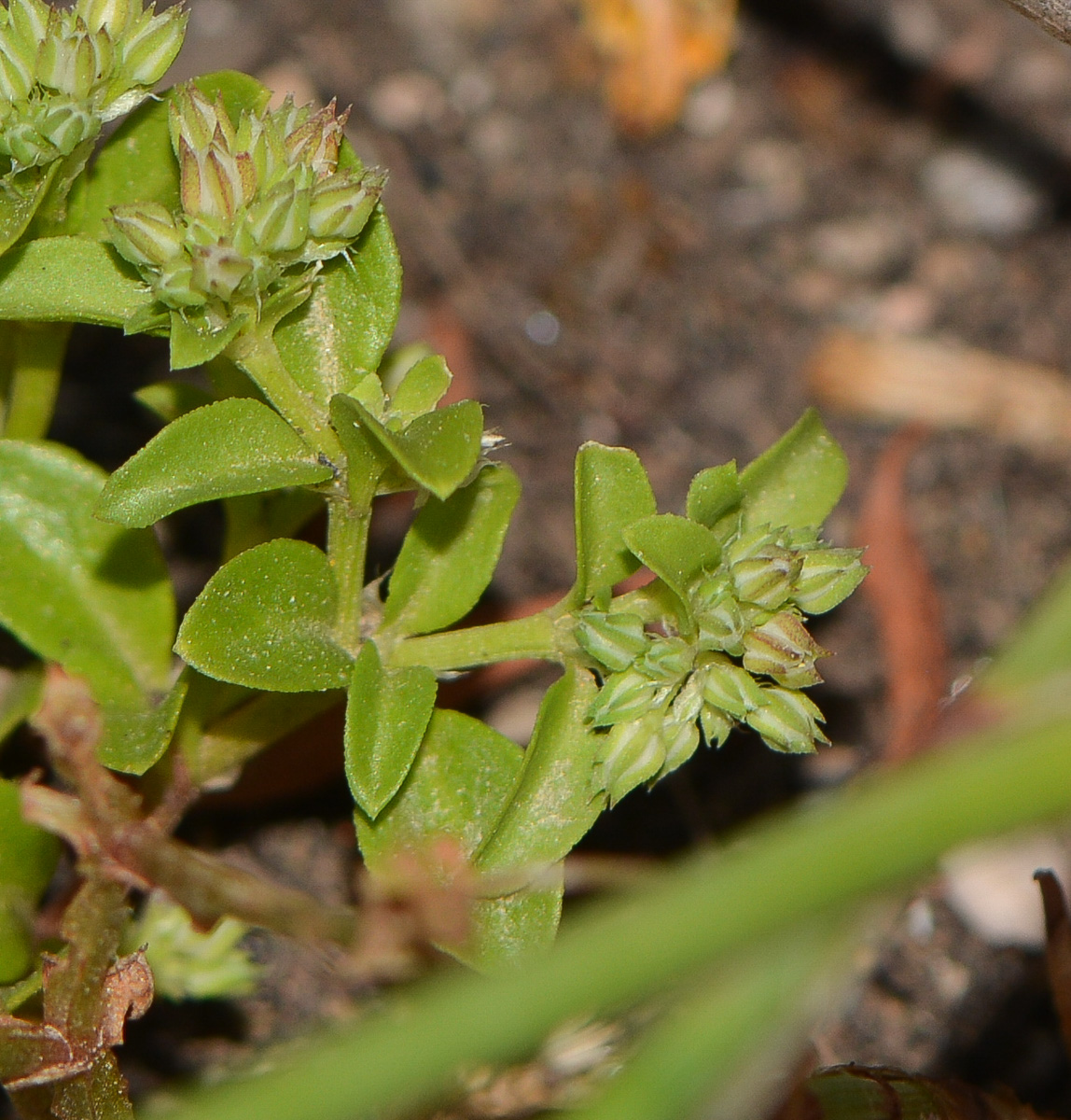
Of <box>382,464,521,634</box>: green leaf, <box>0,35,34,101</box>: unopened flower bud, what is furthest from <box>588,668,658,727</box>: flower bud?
<box>0,35,34,101</box>: unopened flower bud

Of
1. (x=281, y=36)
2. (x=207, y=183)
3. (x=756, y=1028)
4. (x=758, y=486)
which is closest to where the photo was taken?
(x=756, y=1028)

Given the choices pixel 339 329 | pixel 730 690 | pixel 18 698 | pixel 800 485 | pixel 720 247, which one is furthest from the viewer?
pixel 720 247

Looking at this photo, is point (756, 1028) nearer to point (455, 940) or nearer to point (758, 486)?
point (455, 940)

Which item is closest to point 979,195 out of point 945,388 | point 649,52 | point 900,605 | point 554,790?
point 945,388

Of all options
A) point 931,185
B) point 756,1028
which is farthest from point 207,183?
point 931,185

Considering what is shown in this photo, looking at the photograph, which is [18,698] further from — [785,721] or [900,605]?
[900,605]
